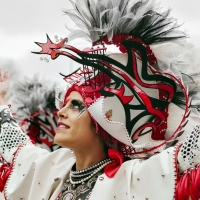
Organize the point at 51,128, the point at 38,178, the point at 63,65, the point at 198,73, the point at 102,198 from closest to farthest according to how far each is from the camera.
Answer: the point at 102,198 < the point at 198,73 < the point at 38,178 < the point at 63,65 < the point at 51,128

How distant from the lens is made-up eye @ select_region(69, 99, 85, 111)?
198 cm

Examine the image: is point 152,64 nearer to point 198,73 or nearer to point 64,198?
point 198,73

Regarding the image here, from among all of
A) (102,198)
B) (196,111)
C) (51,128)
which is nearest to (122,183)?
(102,198)

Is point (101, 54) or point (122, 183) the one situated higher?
point (101, 54)

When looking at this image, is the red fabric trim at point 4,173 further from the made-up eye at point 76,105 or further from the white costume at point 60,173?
the made-up eye at point 76,105

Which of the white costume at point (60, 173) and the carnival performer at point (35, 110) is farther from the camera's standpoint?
the carnival performer at point (35, 110)

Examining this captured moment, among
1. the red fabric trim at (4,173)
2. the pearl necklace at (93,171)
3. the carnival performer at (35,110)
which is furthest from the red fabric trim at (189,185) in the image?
the carnival performer at (35,110)

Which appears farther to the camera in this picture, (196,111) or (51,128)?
(51,128)

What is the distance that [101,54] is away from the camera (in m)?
1.89

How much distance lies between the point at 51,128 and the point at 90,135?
2.25 m

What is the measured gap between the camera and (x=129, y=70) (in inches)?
74.4

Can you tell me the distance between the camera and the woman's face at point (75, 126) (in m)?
1.94

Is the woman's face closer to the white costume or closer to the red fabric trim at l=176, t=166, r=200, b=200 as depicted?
the white costume

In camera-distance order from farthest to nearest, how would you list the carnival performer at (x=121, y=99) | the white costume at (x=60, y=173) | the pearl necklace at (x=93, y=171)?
1. the pearl necklace at (x=93, y=171)
2. the carnival performer at (x=121, y=99)
3. the white costume at (x=60, y=173)
